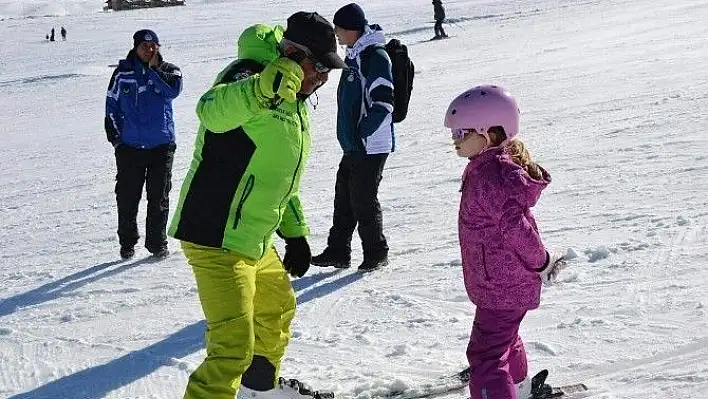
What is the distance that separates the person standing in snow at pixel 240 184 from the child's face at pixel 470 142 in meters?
0.55

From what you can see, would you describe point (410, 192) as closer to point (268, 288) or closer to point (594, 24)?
point (268, 288)

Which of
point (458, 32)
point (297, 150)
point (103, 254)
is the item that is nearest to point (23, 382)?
point (297, 150)

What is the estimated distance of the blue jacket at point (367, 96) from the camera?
18.7 feet

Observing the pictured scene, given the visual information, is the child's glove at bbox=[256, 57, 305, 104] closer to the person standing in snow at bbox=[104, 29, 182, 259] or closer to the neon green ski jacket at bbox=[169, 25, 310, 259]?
the neon green ski jacket at bbox=[169, 25, 310, 259]

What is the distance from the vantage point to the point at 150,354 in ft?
15.8

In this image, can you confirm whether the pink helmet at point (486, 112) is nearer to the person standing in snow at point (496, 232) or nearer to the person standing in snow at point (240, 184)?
the person standing in snow at point (496, 232)

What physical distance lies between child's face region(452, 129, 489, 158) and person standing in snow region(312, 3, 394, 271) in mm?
2304

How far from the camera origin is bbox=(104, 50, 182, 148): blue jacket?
21.4 feet

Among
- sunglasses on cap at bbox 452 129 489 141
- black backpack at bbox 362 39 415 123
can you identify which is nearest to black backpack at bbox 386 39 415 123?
black backpack at bbox 362 39 415 123

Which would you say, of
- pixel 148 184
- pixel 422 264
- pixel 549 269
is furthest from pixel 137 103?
pixel 549 269

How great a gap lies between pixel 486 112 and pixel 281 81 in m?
0.86

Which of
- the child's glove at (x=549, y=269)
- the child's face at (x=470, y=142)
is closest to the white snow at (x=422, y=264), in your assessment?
the child's glove at (x=549, y=269)

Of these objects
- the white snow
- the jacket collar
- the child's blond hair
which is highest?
the jacket collar

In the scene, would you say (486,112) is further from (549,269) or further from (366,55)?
(366,55)
